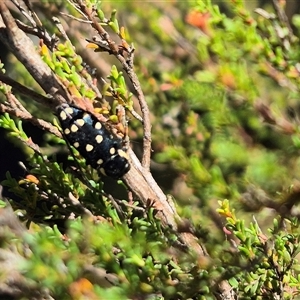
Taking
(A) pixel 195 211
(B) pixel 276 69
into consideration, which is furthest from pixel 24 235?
(B) pixel 276 69

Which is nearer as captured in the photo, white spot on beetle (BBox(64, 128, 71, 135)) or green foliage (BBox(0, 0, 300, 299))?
green foliage (BBox(0, 0, 300, 299))

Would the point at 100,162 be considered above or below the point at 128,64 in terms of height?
below

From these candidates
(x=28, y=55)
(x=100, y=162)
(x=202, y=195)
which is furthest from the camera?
(x=100, y=162)

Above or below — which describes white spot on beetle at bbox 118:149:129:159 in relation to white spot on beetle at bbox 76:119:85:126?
below

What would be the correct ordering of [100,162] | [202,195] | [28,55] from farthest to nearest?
[100,162]
[28,55]
[202,195]

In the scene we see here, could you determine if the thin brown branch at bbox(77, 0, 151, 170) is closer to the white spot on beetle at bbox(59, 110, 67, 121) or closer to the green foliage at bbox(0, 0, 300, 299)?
the green foliage at bbox(0, 0, 300, 299)

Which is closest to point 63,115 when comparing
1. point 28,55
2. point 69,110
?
point 69,110

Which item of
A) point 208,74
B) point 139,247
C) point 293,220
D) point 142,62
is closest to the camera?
point 208,74

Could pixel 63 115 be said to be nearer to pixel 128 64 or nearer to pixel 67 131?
pixel 67 131

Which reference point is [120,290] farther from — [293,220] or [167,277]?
[293,220]

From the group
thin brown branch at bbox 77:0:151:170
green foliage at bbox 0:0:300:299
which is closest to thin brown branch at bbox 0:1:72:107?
green foliage at bbox 0:0:300:299

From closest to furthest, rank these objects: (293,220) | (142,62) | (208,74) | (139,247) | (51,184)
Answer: (208,74), (139,247), (293,220), (51,184), (142,62)
